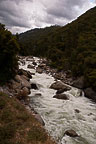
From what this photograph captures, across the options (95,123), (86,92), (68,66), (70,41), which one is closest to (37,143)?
(95,123)

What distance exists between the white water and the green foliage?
17.8 feet

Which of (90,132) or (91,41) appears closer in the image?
(90,132)

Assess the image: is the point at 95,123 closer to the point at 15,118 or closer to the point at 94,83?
the point at 15,118

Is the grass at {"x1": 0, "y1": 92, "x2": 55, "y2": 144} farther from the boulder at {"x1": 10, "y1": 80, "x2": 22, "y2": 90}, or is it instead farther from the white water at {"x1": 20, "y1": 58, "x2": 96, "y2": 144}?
the boulder at {"x1": 10, "y1": 80, "x2": 22, "y2": 90}

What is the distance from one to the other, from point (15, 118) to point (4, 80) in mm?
12571

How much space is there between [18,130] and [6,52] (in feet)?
47.4

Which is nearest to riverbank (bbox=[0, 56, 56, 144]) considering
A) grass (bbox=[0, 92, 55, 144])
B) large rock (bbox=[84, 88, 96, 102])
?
grass (bbox=[0, 92, 55, 144])

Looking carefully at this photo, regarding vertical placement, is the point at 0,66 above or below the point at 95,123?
above

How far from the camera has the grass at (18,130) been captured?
30.3 feet

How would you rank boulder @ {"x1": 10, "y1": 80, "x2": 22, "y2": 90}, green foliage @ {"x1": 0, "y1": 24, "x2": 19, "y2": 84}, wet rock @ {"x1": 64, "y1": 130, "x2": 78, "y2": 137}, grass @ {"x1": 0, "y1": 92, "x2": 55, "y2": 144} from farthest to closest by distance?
boulder @ {"x1": 10, "y1": 80, "x2": 22, "y2": 90}, green foliage @ {"x1": 0, "y1": 24, "x2": 19, "y2": 84}, wet rock @ {"x1": 64, "y1": 130, "x2": 78, "y2": 137}, grass @ {"x1": 0, "y1": 92, "x2": 55, "y2": 144}

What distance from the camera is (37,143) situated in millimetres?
9305

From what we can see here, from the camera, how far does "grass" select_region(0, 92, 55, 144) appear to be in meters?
9.23

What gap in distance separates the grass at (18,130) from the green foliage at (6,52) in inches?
432

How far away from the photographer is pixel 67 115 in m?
17.2
